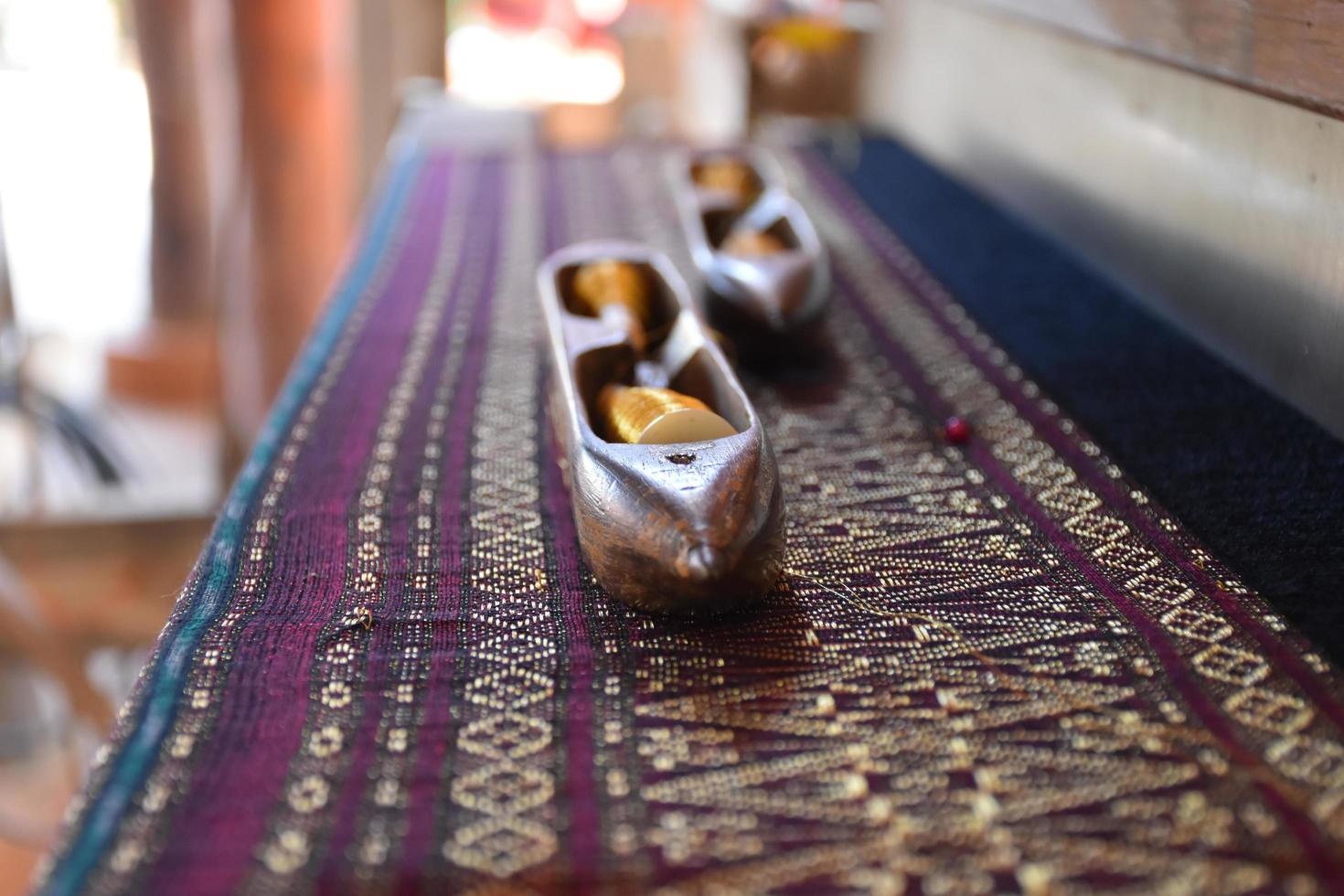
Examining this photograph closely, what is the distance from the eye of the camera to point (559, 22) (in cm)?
450

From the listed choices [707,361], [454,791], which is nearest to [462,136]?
[707,361]

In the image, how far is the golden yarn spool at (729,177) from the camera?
4.94 feet

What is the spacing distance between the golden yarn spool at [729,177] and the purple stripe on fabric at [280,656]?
21.0 inches

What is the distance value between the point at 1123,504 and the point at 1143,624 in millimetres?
168

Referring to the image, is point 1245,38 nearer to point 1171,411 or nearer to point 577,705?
point 1171,411

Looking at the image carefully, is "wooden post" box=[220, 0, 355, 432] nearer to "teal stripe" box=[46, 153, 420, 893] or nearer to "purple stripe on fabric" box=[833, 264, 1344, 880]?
"teal stripe" box=[46, 153, 420, 893]

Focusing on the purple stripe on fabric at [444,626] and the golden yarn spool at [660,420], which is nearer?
the purple stripe on fabric at [444,626]

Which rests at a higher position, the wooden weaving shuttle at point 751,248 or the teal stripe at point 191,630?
the wooden weaving shuttle at point 751,248

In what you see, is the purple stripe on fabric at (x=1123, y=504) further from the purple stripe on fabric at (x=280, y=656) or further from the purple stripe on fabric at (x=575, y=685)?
the purple stripe on fabric at (x=280, y=656)

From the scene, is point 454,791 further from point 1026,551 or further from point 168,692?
point 1026,551

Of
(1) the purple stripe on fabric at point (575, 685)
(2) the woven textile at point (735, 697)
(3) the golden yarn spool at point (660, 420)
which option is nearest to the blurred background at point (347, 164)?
(2) the woven textile at point (735, 697)

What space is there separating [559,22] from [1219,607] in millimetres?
4222

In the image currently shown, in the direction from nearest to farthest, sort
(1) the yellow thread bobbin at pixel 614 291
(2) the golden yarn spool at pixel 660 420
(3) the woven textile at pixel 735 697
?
(3) the woven textile at pixel 735 697
(2) the golden yarn spool at pixel 660 420
(1) the yellow thread bobbin at pixel 614 291

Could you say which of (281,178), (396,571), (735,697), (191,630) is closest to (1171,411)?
(735,697)
